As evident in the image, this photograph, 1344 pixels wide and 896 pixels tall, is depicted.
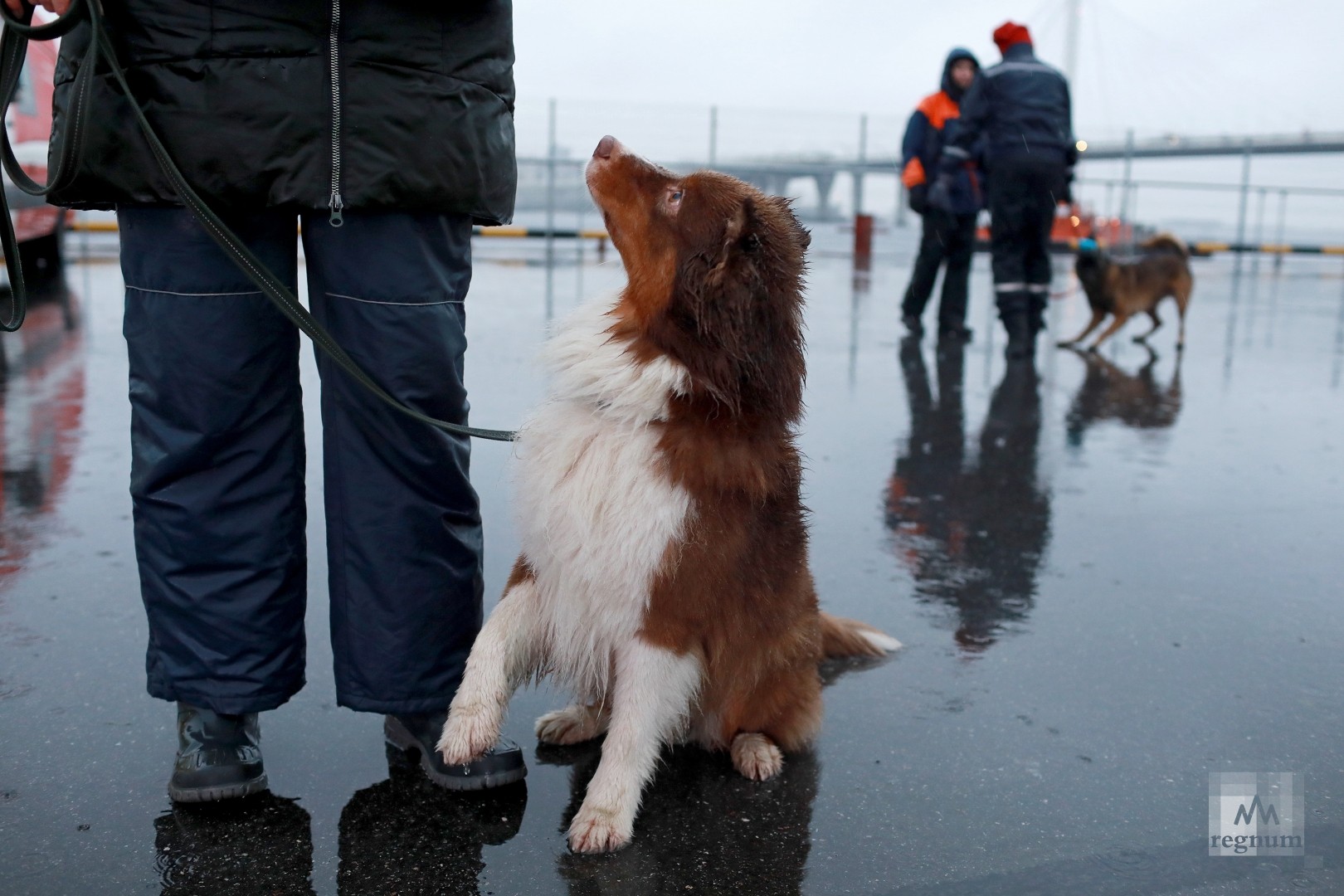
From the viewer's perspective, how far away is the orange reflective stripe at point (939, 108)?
33.0ft

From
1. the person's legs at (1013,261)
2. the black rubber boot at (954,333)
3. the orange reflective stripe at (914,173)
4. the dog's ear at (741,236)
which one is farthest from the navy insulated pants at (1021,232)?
the dog's ear at (741,236)

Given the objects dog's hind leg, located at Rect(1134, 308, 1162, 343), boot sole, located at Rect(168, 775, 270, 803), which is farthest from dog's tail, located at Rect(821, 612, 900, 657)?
dog's hind leg, located at Rect(1134, 308, 1162, 343)

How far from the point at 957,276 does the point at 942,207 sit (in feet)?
2.15

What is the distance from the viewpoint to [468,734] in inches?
97.7

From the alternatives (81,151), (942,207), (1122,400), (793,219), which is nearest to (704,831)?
(793,219)

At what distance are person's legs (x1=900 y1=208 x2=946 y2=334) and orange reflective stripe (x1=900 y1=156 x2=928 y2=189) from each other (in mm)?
340

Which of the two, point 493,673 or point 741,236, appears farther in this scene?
point 493,673

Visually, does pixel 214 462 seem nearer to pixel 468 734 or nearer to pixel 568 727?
pixel 468 734

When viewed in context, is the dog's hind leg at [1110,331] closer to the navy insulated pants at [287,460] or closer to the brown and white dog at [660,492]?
the brown and white dog at [660,492]

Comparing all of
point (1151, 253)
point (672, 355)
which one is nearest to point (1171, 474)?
point (672, 355)

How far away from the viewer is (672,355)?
243 cm

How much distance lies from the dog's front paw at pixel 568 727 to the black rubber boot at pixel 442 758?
0.49ft

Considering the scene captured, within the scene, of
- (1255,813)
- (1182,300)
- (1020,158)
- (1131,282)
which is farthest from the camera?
(1182,300)

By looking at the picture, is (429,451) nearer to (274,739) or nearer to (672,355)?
(672,355)
